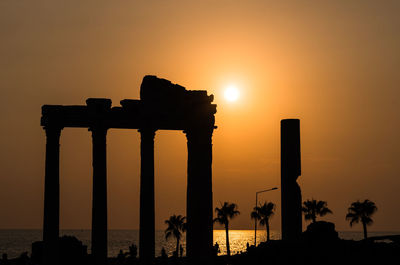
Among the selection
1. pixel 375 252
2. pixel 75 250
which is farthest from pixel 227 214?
pixel 375 252

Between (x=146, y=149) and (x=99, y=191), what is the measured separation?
4.25 meters

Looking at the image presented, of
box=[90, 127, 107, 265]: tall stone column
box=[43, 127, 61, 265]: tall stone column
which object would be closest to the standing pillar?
box=[90, 127, 107, 265]: tall stone column

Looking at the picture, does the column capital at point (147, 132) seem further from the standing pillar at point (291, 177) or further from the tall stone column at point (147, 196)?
the standing pillar at point (291, 177)

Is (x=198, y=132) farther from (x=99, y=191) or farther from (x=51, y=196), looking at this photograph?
(x=51, y=196)

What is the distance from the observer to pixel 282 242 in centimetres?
4653

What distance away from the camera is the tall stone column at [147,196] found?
5212cm

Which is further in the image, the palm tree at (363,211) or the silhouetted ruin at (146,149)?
the palm tree at (363,211)

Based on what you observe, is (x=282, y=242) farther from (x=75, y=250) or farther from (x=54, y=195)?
(x=75, y=250)

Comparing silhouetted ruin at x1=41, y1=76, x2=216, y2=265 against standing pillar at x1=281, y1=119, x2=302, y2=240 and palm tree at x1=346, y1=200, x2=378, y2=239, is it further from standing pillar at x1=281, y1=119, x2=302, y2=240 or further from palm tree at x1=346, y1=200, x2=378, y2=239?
palm tree at x1=346, y1=200, x2=378, y2=239

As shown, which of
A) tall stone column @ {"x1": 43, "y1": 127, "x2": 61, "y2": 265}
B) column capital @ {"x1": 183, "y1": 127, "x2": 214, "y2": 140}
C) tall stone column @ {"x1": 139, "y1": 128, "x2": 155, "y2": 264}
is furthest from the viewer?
column capital @ {"x1": 183, "y1": 127, "x2": 214, "y2": 140}

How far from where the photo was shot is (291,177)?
4725 centimetres

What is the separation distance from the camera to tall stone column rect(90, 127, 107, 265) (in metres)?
51.2

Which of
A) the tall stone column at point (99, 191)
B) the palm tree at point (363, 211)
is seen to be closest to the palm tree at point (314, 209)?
the palm tree at point (363, 211)

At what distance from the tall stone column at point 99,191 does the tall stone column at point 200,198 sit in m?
5.94
